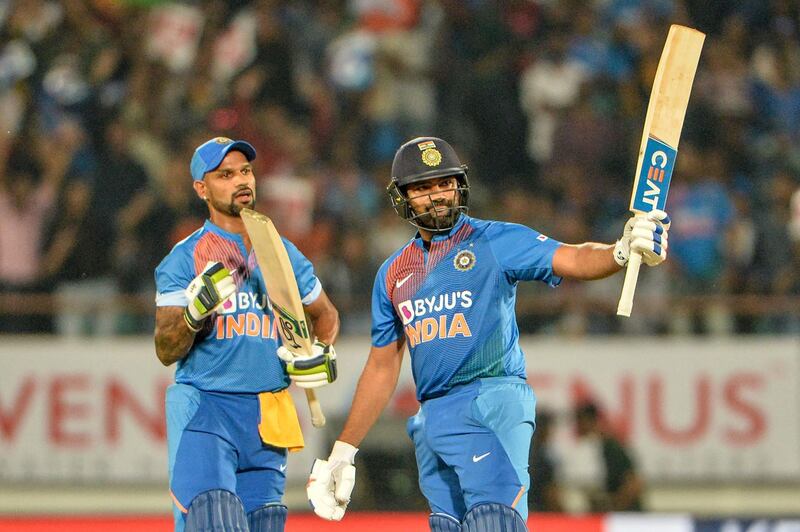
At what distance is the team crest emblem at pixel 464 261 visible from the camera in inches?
226

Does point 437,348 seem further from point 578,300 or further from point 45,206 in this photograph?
point 45,206

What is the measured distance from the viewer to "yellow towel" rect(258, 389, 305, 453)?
19.9 ft

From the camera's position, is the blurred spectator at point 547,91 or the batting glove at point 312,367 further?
the blurred spectator at point 547,91

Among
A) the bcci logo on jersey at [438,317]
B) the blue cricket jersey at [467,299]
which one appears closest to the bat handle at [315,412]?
the blue cricket jersey at [467,299]

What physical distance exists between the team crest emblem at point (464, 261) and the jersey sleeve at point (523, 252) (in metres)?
0.10

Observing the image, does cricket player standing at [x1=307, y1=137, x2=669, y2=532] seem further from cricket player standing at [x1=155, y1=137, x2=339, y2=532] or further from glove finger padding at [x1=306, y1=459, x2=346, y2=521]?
cricket player standing at [x1=155, y1=137, x2=339, y2=532]

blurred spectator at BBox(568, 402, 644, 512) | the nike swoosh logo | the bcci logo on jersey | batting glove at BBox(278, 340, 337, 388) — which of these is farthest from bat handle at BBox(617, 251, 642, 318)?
blurred spectator at BBox(568, 402, 644, 512)

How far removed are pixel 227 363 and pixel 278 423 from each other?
355 millimetres

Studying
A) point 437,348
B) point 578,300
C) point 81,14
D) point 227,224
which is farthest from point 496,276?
point 81,14

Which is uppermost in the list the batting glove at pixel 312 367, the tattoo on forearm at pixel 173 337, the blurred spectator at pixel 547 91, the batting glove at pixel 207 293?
the blurred spectator at pixel 547 91

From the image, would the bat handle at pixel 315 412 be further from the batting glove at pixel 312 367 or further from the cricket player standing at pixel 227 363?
the batting glove at pixel 312 367

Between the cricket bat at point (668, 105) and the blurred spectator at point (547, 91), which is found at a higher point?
the blurred spectator at point (547, 91)

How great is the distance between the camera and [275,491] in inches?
242

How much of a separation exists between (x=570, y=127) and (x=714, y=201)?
57.8 inches
